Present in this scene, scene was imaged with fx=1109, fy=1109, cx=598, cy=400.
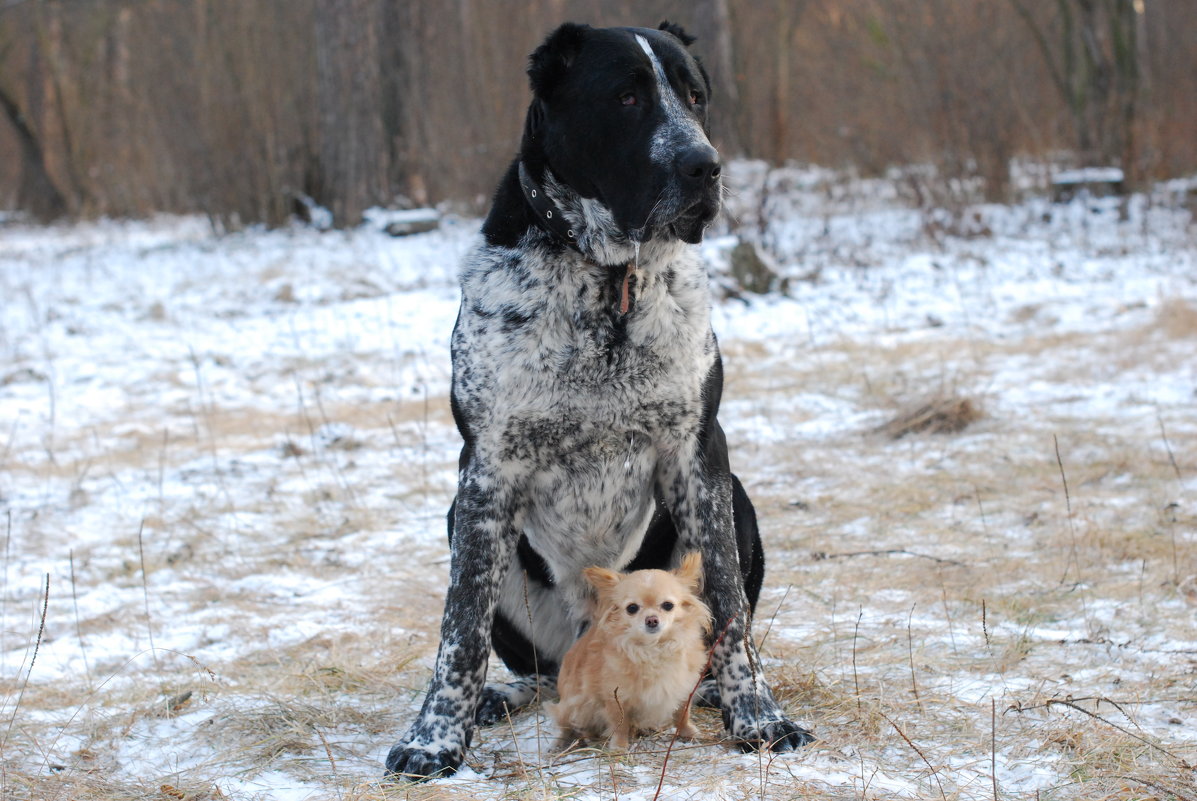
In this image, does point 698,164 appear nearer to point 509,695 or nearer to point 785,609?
point 509,695

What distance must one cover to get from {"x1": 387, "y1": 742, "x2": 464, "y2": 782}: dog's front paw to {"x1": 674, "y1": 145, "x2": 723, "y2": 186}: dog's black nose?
1.40 m

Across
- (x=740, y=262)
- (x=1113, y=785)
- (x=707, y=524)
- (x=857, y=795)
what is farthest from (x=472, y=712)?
(x=740, y=262)

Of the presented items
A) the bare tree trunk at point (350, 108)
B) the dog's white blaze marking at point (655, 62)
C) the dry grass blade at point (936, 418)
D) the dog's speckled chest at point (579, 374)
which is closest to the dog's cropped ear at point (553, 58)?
the dog's white blaze marking at point (655, 62)

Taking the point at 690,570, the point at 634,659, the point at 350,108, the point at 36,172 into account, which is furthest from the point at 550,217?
the point at 36,172

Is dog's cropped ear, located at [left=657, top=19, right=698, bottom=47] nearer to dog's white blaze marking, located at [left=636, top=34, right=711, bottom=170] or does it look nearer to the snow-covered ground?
dog's white blaze marking, located at [left=636, top=34, right=711, bottom=170]

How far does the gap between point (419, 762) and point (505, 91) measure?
33.9ft

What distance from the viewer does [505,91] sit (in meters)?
11.9

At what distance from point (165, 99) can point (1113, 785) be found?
1298cm

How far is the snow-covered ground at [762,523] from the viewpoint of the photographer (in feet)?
8.05

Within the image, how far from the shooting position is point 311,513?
15.9 ft

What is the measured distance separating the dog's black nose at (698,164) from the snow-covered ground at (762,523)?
1.26 meters

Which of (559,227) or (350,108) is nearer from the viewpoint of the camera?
(559,227)

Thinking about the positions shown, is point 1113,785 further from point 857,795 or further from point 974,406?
point 974,406

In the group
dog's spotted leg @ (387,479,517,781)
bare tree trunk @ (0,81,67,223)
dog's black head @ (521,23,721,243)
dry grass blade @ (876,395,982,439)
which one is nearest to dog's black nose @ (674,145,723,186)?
dog's black head @ (521,23,721,243)
